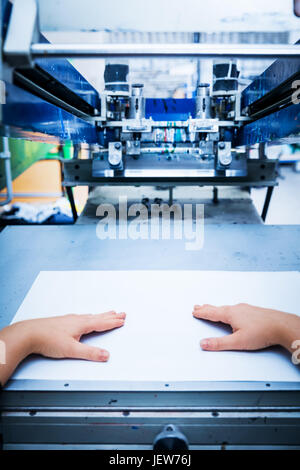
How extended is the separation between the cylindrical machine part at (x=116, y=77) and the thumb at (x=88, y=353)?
52.5 inches

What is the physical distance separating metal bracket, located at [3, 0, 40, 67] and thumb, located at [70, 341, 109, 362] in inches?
22.0

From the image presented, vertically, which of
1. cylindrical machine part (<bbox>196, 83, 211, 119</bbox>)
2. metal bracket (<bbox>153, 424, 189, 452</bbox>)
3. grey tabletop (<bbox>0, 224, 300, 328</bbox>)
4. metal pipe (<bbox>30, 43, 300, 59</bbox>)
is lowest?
metal bracket (<bbox>153, 424, 189, 452</bbox>)

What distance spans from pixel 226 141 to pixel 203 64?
3.92 meters

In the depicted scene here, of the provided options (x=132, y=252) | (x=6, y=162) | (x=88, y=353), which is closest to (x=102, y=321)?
(x=88, y=353)

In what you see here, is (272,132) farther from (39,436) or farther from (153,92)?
(153,92)

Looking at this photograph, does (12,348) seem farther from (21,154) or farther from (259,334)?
(21,154)

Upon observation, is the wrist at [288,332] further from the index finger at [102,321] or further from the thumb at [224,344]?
the index finger at [102,321]

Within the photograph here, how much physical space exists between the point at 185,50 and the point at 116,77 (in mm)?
1111

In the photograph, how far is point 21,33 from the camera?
59 cm

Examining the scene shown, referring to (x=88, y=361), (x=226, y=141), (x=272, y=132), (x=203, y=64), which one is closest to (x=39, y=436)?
(x=88, y=361)

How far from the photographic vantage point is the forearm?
64 centimetres

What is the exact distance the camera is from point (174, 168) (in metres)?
1.78

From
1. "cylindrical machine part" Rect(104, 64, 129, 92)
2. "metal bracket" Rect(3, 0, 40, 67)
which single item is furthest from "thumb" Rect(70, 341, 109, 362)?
"cylindrical machine part" Rect(104, 64, 129, 92)

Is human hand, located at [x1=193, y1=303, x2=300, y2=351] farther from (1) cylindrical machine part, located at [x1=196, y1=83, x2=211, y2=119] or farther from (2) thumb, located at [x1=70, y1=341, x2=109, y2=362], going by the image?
(1) cylindrical machine part, located at [x1=196, y1=83, x2=211, y2=119]
